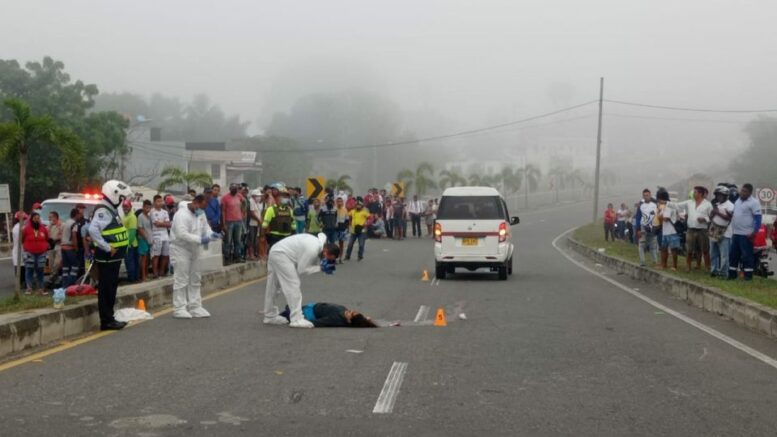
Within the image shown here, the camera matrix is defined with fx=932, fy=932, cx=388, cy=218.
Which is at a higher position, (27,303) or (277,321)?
(27,303)

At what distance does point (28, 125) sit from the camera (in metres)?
13.3

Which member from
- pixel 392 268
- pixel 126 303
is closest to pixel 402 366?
pixel 126 303

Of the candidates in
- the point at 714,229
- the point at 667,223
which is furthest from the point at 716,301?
the point at 667,223

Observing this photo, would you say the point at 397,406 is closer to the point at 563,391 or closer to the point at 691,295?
the point at 563,391

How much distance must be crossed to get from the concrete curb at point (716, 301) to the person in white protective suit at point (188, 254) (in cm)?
742

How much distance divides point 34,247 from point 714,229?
12.5m

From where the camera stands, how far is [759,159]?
83.1m

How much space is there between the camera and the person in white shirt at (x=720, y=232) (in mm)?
17250

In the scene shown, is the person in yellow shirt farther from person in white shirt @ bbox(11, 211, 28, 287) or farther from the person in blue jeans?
the person in blue jeans

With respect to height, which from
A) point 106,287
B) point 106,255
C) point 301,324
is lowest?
point 301,324

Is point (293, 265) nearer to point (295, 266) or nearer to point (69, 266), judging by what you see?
point (295, 266)

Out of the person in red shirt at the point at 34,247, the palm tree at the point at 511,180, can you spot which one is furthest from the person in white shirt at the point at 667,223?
the palm tree at the point at 511,180

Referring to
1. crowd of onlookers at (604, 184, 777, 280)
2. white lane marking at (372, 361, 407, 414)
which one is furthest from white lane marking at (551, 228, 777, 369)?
white lane marking at (372, 361, 407, 414)

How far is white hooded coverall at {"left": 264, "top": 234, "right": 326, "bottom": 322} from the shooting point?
11.9m
